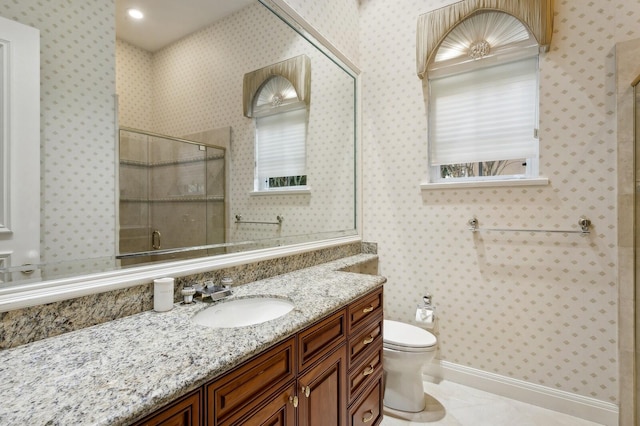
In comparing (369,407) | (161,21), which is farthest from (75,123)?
(369,407)

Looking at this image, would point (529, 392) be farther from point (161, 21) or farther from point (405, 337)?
point (161, 21)

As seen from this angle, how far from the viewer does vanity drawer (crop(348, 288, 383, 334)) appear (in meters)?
1.38

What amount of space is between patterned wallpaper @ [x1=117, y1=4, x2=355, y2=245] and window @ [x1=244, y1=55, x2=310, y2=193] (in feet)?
0.20

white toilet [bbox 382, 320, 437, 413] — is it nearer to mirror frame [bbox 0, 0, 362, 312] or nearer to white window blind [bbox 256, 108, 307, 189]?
mirror frame [bbox 0, 0, 362, 312]

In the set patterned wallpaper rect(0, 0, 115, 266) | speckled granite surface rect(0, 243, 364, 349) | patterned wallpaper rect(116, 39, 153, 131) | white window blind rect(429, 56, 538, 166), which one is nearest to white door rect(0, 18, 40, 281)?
patterned wallpaper rect(0, 0, 115, 266)

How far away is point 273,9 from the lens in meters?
1.74

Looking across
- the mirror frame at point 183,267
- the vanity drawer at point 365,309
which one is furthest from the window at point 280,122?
the vanity drawer at point 365,309

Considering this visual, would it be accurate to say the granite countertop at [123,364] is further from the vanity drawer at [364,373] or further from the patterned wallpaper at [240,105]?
the patterned wallpaper at [240,105]

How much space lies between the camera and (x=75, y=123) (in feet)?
3.35

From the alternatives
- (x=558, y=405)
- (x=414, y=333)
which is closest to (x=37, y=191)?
(x=414, y=333)

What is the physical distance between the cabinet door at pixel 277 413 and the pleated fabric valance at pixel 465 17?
2.16 meters

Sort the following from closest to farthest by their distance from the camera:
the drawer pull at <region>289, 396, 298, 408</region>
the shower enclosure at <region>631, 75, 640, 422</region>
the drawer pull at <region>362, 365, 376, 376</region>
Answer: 1. the drawer pull at <region>289, 396, 298, 408</region>
2. the drawer pull at <region>362, 365, 376, 376</region>
3. the shower enclosure at <region>631, 75, 640, 422</region>

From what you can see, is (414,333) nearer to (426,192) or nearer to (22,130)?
(426,192)

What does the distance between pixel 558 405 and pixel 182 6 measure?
9.60 feet
